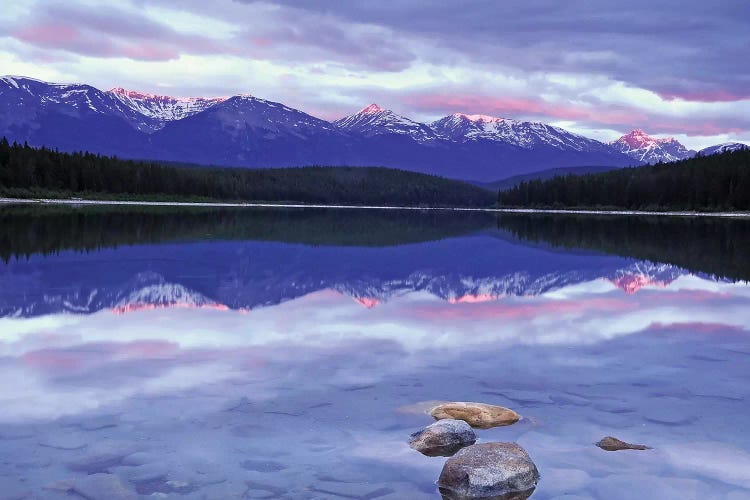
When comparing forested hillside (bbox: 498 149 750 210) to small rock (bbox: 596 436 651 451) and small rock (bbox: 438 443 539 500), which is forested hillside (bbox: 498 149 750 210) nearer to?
small rock (bbox: 596 436 651 451)

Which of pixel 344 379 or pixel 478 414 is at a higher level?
pixel 478 414

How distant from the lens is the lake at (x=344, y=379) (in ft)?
32.8

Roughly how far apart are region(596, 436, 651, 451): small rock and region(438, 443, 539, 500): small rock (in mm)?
1715

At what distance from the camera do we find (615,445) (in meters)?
11.2

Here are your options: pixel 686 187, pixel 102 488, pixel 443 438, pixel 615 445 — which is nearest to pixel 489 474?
pixel 443 438

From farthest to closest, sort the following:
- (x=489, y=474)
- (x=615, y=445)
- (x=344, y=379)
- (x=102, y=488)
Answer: (x=344, y=379), (x=615, y=445), (x=489, y=474), (x=102, y=488)

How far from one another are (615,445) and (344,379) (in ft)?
18.4

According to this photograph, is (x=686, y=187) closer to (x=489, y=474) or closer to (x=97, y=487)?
(x=489, y=474)

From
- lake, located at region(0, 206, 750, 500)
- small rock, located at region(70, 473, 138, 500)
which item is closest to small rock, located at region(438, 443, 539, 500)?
lake, located at region(0, 206, 750, 500)

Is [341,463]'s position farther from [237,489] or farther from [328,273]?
[328,273]

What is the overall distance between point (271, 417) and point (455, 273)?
80.0 ft

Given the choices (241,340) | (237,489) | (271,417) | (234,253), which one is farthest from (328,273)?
(237,489)

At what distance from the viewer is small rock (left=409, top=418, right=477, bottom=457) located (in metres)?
10.9

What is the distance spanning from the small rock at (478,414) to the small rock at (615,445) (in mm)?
1554
